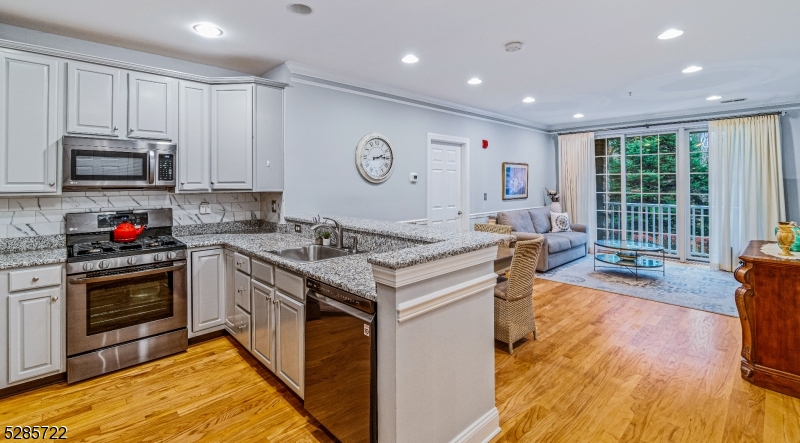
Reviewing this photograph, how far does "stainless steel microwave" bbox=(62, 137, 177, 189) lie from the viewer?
9.12 feet

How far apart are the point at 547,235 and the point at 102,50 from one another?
6047 millimetres

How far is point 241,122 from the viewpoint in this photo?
3484 millimetres

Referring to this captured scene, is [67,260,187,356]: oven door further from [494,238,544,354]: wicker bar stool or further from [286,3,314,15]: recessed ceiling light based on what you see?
[494,238,544,354]: wicker bar stool

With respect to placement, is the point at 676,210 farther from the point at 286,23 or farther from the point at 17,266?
the point at 17,266

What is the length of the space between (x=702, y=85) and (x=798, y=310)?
3271 millimetres

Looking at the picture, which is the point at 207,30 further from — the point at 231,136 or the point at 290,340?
the point at 290,340

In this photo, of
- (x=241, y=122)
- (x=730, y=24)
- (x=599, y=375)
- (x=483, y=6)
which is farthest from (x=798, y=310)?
(x=241, y=122)

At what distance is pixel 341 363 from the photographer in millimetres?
1846

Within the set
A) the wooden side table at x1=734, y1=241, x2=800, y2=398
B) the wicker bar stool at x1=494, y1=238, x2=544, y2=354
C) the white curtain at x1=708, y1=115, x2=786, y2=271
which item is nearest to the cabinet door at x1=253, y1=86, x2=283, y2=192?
the wicker bar stool at x1=494, y1=238, x2=544, y2=354

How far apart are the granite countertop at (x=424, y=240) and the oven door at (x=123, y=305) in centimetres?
143

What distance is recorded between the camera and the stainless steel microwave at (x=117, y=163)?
9.12 feet

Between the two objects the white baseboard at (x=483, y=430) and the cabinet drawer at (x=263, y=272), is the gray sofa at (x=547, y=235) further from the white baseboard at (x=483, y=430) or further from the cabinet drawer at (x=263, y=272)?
the cabinet drawer at (x=263, y=272)

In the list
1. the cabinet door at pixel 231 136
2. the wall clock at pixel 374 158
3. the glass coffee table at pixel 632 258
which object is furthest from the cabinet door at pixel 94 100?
the glass coffee table at pixel 632 258

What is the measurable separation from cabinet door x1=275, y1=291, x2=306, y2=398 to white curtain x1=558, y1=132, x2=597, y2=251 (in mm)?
6488
